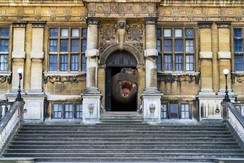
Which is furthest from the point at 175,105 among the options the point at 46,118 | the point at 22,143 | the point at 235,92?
the point at 22,143

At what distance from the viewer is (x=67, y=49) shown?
84.3ft

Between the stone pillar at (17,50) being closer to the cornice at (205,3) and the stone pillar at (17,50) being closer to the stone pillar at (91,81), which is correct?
the stone pillar at (91,81)

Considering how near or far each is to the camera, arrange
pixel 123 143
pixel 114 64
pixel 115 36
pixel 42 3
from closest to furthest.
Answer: pixel 123 143, pixel 115 36, pixel 114 64, pixel 42 3

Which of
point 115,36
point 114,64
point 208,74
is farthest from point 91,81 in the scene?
point 208,74

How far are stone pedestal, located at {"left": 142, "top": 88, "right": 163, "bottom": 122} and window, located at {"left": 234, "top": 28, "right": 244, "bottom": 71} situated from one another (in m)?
4.80

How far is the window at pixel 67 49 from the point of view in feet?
83.8

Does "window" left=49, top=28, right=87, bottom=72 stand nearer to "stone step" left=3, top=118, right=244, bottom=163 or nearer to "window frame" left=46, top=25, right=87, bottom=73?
"window frame" left=46, top=25, right=87, bottom=73

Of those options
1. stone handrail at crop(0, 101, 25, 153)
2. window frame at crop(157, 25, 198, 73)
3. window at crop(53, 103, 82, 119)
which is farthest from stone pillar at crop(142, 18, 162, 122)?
stone handrail at crop(0, 101, 25, 153)

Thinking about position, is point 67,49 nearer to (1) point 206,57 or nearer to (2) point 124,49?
(2) point 124,49

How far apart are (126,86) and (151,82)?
2.42 meters

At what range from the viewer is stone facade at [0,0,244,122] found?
24.8 metres

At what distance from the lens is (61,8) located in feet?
84.7

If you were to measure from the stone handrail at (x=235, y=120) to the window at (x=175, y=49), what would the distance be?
3644mm

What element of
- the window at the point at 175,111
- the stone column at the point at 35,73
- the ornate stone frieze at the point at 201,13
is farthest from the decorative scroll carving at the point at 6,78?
the ornate stone frieze at the point at 201,13
